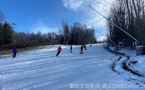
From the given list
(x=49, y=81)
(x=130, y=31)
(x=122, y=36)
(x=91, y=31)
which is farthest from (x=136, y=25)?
(x=91, y=31)

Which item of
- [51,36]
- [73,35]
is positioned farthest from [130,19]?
[51,36]

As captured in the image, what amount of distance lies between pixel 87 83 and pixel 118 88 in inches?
71.5

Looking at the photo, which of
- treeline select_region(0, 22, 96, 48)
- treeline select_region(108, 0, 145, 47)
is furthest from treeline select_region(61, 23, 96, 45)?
treeline select_region(108, 0, 145, 47)

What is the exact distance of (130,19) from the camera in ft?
178

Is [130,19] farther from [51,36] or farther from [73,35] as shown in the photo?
[51,36]

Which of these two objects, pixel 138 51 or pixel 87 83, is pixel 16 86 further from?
pixel 138 51

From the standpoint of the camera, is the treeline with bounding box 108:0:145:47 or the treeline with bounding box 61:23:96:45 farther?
the treeline with bounding box 61:23:96:45

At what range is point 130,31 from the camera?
51.4m

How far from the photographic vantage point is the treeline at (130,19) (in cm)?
4781

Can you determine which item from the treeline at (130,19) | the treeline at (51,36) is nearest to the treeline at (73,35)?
the treeline at (51,36)

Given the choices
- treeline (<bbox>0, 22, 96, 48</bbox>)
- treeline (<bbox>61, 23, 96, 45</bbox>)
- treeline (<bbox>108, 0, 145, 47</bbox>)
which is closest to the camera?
treeline (<bbox>108, 0, 145, 47</bbox>)

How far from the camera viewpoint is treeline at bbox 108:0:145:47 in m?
47.8

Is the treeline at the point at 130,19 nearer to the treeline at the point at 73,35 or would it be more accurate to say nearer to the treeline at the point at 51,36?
the treeline at the point at 51,36

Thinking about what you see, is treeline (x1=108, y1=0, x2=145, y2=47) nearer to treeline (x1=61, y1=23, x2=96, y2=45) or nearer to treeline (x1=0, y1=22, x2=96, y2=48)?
treeline (x1=0, y1=22, x2=96, y2=48)
